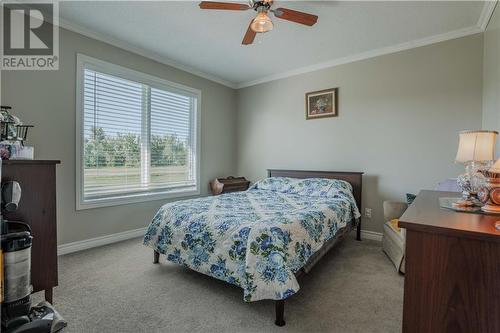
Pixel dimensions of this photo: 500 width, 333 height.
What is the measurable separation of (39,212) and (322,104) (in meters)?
3.51

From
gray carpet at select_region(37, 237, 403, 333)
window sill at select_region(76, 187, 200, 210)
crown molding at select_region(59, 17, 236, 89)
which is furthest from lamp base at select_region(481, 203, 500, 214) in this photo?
crown molding at select_region(59, 17, 236, 89)

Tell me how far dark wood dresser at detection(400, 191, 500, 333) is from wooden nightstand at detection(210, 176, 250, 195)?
3.31 metres

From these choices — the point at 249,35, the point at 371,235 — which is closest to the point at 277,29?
the point at 249,35

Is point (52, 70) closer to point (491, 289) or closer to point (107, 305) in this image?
point (107, 305)

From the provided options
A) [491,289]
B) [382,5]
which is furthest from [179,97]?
[491,289]

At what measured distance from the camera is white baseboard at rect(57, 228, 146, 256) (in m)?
2.80

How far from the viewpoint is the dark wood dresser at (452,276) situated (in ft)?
2.88

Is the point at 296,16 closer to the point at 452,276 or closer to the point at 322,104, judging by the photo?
the point at 322,104

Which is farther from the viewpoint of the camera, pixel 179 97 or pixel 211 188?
pixel 211 188

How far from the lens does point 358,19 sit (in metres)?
2.61

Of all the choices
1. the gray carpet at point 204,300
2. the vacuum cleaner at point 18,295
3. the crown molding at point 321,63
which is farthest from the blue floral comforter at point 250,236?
the crown molding at point 321,63

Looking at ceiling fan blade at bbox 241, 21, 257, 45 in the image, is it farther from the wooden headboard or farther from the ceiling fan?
the wooden headboard

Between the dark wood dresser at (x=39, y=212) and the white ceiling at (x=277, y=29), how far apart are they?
1849 millimetres

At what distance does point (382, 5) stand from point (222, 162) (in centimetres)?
323
